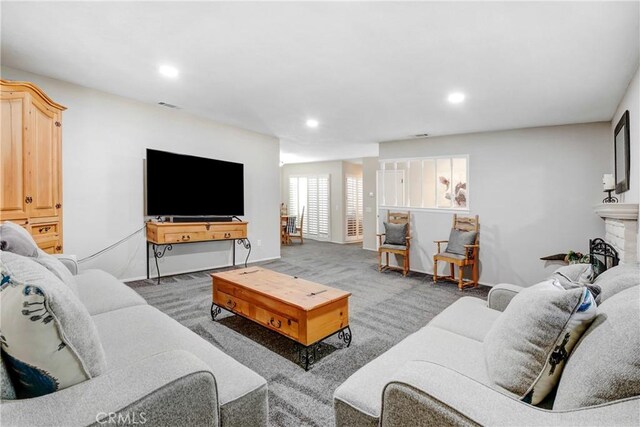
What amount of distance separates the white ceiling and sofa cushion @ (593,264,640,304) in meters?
1.51

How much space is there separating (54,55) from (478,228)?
5417 millimetres

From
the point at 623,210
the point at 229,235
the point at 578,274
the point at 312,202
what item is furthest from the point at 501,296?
the point at 312,202

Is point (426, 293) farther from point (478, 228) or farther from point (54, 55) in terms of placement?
point (54, 55)

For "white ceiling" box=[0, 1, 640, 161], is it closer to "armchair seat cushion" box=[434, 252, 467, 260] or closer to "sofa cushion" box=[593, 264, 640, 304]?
"sofa cushion" box=[593, 264, 640, 304]

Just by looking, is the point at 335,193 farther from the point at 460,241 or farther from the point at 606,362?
the point at 606,362

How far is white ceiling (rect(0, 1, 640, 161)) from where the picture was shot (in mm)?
1978

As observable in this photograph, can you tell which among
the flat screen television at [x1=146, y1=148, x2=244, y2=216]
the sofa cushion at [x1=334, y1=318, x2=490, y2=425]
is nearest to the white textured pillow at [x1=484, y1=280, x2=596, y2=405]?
the sofa cushion at [x1=334, y1=318, x2=490, y2=425]

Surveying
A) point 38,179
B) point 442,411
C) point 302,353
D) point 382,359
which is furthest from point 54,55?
point 442,411

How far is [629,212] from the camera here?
238 cm

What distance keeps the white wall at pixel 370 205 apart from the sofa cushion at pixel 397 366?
5.99 m

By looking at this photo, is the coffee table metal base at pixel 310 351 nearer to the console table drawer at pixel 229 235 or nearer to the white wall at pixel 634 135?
the white wall at pixel 634 135

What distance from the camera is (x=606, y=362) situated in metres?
0.82

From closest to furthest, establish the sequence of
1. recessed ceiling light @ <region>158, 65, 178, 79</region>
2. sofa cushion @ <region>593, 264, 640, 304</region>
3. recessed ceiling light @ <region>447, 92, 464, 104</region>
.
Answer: sofa cushion @ <region>593, 264, 640, 304</region>, recessed ceiling light @ <region>158, 65, 178, 79</region>, recessed ceiling light @ <region>447, 92, 464, 104</region>

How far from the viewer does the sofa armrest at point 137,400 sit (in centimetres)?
83
